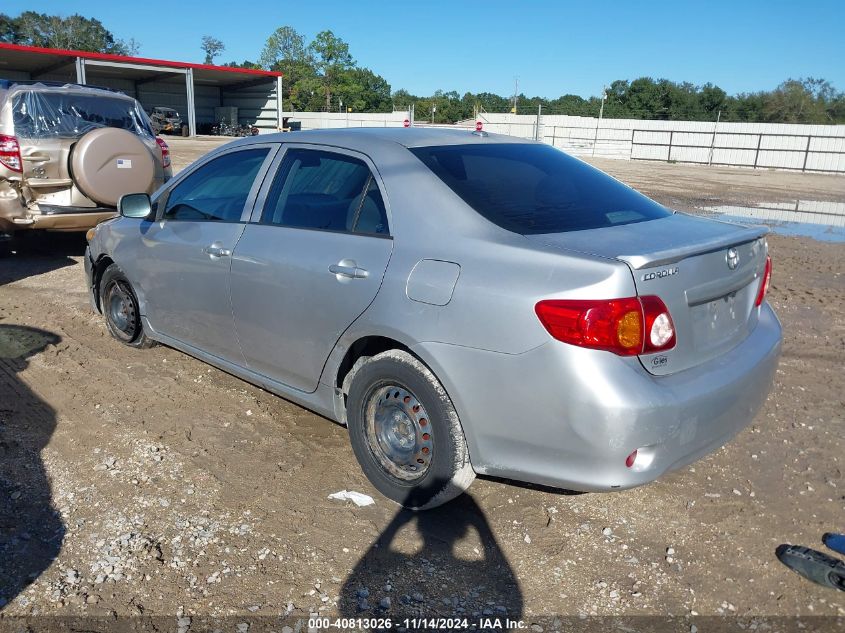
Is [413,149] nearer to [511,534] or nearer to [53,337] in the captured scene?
[511,534]

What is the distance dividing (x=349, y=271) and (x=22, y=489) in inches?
75.0

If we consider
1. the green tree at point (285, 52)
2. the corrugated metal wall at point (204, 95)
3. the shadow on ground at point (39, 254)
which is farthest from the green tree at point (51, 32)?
the shadow on ground at point (39, 254)

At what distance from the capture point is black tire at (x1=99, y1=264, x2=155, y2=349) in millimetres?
5090

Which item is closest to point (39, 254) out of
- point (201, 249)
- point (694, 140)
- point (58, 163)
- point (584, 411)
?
point (58, 163)

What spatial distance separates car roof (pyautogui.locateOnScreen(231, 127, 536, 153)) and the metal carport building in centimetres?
3565

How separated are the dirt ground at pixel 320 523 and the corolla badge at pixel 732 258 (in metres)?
1.20

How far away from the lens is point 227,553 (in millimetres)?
2896

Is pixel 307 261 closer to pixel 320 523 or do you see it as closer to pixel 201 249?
pixel 201 249

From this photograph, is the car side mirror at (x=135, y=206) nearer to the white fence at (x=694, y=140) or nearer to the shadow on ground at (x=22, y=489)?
the shadow on ground at (x=22, y=489)

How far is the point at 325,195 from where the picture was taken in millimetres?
3623

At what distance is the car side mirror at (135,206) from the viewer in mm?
4629

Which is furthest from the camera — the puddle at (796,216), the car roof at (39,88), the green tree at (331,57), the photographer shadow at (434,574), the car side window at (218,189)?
the green tree at (331,57)

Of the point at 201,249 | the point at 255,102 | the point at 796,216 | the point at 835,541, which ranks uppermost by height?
the point at 255,102

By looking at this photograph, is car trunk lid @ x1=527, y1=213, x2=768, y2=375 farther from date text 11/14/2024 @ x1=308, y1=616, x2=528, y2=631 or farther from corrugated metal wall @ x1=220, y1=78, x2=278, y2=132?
corrugated metal wall @ x1=220, y1=78, x2=278, y2=132
